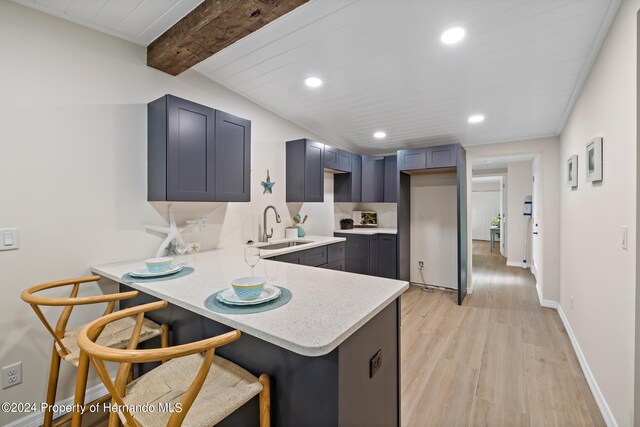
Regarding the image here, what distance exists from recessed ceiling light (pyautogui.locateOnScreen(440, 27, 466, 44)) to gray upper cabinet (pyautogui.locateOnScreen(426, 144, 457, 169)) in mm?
2284

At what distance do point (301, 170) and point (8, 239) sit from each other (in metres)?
2.59

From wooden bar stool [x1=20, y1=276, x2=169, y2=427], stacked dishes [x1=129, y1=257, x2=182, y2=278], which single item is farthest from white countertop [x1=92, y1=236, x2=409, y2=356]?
wooden bar stool [x1=20, y1=276, x2=169, y2=427]

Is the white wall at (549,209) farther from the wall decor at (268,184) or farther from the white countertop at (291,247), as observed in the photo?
the wall decor at (268,184)

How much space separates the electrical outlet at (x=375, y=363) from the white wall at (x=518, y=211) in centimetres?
636

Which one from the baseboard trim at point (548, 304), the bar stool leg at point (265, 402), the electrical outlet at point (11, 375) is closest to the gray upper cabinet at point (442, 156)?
the baseboard trim at point (548, 304)

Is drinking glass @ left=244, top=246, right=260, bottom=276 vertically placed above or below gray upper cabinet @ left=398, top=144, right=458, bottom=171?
below

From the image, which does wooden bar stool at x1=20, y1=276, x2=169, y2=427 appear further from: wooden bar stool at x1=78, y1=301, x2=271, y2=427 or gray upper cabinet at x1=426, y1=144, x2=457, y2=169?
gray upper cabinet at x1=426, y1=144, x2=457, y2=169

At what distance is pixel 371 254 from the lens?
4.59m

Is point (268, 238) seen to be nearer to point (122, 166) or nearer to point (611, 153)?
point (122, 166)

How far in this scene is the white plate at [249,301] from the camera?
1179 millimetres

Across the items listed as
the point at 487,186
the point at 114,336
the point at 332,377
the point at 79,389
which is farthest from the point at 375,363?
the point at 487,186

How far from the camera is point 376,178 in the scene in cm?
496

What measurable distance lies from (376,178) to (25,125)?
4272 mm

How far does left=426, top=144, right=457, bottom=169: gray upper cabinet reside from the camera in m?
4.00
